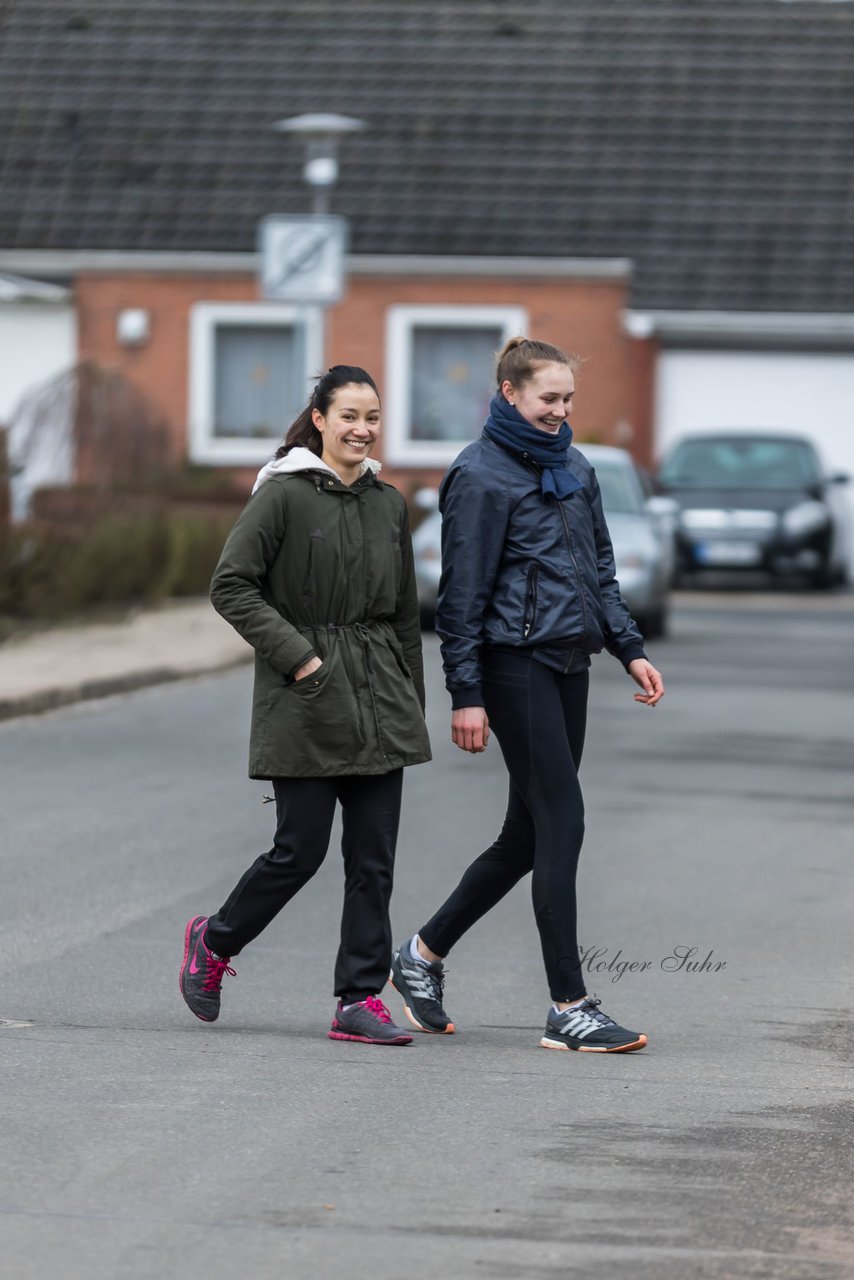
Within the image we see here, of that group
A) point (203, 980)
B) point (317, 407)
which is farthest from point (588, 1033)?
point (317, 407)

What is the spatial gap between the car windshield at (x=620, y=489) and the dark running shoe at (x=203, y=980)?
14.4 m

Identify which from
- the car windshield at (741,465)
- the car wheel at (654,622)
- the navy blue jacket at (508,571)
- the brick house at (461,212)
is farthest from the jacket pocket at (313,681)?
the brick house at (461,212)

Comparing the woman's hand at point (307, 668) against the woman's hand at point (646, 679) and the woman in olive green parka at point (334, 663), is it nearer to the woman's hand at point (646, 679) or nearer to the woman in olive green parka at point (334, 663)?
the woman in olive green parka at point (334, 663)

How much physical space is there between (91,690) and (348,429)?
9.00 m

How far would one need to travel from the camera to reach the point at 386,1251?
4.57 meters

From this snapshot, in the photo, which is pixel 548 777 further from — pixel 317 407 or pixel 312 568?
pixel 317 407

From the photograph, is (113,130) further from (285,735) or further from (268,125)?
(285,735)

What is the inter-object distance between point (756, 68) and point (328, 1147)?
29963 millimetres

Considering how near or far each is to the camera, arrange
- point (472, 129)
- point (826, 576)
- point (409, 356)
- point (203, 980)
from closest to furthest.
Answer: point (203, 980) < point (826, 576) < point (409, 356) < point (472, 129)

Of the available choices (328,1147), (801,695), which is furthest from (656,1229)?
(801,695)

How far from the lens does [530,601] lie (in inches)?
250

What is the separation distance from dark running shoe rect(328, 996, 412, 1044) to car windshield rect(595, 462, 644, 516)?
47.6 feet

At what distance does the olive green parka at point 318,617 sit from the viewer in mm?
6297

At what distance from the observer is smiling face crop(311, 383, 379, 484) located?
6.41 meters
